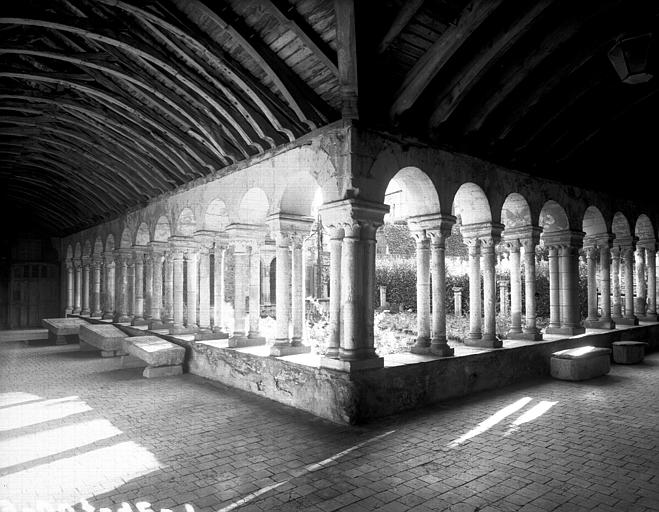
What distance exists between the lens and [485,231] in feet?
22.0

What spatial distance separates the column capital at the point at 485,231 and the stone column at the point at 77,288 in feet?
44.8

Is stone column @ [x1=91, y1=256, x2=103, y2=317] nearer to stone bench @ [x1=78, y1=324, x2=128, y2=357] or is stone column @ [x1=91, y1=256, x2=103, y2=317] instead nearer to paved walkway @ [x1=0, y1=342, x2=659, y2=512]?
stone bench @ [x1=78, y1=324, x2=128, y2=357]

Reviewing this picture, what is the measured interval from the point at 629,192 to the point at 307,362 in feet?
26.3

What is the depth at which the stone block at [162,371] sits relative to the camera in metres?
7.32

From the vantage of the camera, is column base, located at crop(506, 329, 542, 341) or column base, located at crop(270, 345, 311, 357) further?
column base, located at crop(506, 329, 542, 341)

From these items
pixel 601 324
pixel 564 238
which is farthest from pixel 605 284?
pixel 564 238

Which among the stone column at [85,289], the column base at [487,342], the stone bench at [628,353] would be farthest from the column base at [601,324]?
the stone column at [85,289]

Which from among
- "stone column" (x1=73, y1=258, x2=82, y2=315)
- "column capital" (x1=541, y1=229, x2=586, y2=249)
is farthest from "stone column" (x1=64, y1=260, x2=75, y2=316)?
"column capital" (x1=541, y1=229, x2=586, y2=249)

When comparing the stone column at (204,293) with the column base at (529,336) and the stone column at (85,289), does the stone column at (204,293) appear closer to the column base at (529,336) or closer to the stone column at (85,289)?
the column base at (529,336)

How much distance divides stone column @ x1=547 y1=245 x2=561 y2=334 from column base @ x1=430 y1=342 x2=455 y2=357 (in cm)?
323

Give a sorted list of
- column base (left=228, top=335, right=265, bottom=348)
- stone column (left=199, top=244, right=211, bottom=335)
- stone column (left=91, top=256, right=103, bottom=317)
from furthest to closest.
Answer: stone column (left=91, top=256, right=103, bottom=317), stone column (left=199, top=244, right=211, bottom=335), column base (left=228, top=335, right=265, bottom=348)

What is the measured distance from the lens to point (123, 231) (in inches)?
459

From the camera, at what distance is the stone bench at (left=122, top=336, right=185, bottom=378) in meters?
7.33

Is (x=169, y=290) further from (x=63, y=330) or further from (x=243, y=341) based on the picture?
(x=63, y=330)
